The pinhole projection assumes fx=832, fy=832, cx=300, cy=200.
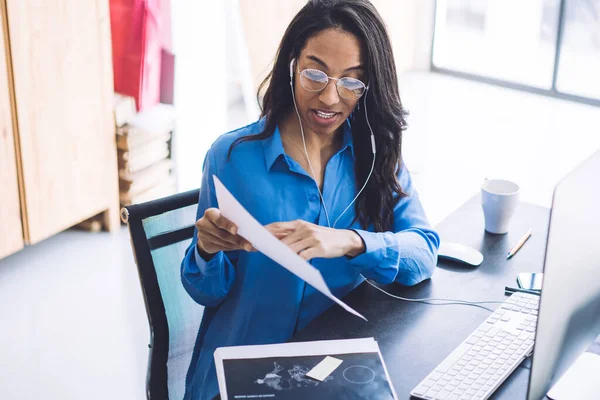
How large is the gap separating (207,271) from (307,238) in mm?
236

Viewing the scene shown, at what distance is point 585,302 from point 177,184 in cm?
284

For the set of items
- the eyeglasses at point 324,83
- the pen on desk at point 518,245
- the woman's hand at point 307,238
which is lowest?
the pen on desk at point 518,245

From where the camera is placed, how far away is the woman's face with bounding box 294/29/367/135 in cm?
166

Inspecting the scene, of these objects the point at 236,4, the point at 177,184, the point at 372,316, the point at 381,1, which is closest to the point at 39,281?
the point at 177,184

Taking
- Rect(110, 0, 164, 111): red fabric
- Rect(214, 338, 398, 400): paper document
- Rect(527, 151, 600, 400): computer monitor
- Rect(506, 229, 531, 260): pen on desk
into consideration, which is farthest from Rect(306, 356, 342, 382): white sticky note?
Rect(110, 0, 164, 111): red fabric

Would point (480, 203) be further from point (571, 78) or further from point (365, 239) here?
point (571, 78)

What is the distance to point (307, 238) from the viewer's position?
150 centimetres

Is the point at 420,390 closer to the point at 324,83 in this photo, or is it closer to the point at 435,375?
the point at 435,375

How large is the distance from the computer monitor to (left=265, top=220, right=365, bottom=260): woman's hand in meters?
0.47

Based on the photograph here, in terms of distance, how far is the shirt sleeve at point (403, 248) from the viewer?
64.5 inches

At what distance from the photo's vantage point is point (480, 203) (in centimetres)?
216

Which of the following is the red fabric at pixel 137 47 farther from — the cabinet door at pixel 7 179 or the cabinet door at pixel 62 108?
the cabinet door at pixel 7 179

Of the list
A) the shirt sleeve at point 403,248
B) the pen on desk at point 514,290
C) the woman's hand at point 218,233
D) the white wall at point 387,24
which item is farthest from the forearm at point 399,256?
the white wall at point 387,24

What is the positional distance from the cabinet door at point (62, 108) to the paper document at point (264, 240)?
6.59 ft
